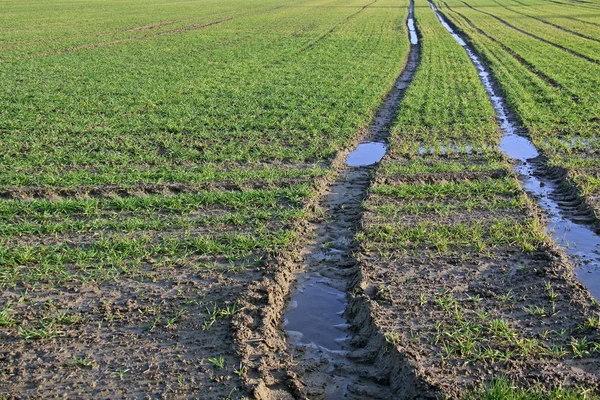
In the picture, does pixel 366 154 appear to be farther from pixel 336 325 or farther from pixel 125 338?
pixel 125 338

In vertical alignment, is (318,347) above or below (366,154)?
below

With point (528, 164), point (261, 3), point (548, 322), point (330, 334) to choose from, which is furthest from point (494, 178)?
point (261, 3)

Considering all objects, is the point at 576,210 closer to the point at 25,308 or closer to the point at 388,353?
the point at 388,353

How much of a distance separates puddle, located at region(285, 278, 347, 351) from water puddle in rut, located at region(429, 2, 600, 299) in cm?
301

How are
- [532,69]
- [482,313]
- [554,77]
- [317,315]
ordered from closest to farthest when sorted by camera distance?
[482,313]
[317,315]
[554,77]
[532,69]

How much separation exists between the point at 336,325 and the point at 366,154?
6.48 meters

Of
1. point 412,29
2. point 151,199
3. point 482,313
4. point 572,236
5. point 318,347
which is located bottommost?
point 572,236

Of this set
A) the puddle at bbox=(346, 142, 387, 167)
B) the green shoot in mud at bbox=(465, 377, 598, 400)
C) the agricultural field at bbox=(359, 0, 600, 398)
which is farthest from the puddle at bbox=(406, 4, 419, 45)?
the green shoot in mud at bbox=(465, 377, 598, 400)

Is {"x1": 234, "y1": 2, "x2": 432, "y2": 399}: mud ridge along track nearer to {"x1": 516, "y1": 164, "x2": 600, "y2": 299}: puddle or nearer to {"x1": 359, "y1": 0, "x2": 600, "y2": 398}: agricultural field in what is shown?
{"x1": 359, "y1": 0, "x2": 600, "y2": 398}: agricultural field

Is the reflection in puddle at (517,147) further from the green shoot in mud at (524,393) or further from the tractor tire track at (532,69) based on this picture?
the green shoot in mud at (524,393)

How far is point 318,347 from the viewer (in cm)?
588

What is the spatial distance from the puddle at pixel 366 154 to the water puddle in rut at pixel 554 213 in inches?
102

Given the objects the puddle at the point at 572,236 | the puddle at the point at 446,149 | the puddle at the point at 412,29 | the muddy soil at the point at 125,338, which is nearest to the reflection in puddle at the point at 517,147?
the puddle at the point at 446,149

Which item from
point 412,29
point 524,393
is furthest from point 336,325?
point 412,29
